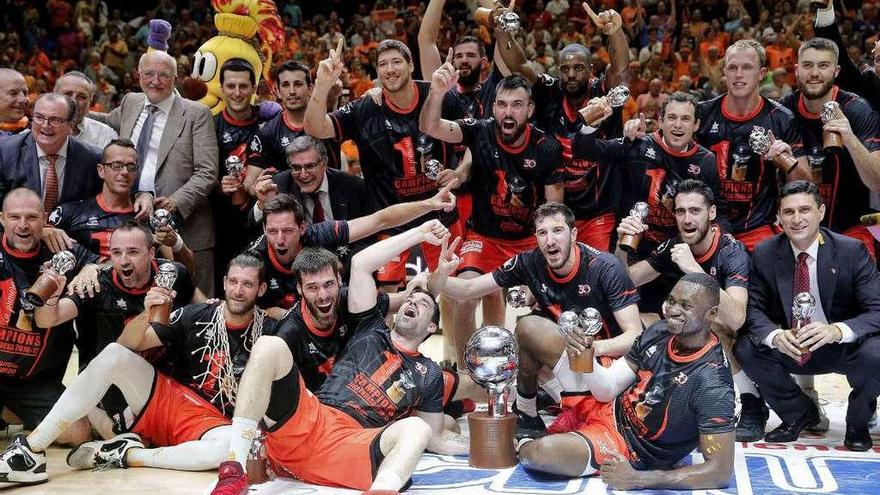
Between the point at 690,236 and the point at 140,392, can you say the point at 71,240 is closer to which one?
the point at 140,392

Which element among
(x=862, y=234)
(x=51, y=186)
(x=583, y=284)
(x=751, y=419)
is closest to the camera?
(x=583, y=284)

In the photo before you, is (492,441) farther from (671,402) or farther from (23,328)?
(23,328)

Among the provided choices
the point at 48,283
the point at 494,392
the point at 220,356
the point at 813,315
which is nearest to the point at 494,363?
the point at 494,392

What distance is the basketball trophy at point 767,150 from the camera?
20.5 ft

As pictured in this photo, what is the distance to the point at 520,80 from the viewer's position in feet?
21.0

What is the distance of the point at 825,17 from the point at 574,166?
6.10ft

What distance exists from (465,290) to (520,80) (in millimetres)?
1298

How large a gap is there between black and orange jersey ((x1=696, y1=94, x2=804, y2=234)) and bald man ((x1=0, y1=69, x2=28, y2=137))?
4343mm

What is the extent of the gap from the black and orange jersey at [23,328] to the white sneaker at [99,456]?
0.77 m

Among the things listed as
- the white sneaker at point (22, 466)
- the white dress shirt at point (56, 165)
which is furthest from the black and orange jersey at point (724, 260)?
the white dress shirt at point (56, 165)

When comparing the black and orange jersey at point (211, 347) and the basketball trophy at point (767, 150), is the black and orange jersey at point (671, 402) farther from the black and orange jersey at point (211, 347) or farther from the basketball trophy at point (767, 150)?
the black and orange jersey at point (211, 347)

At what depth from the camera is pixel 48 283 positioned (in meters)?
5.35

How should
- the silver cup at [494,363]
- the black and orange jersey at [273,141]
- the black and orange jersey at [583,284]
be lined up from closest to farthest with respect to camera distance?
the silver cup at [494,363]
the black and orange jersey at [583,284]
the black and orange jersey at [273,141]

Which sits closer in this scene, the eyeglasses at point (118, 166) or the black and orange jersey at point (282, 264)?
the black and orange jersey at point (282, 264)
